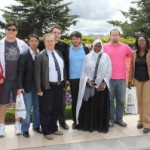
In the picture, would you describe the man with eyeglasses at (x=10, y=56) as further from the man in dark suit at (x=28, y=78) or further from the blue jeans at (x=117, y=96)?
the blue jeans at (x=117, y=96)

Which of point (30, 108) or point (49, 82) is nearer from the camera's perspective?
point (49, 82)

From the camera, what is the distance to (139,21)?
24188mm

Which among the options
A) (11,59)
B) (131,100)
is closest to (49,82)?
(11,59)

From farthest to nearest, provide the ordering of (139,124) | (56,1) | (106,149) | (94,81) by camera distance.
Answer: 1. (56,1)
2. (139,124)
3. (94,81)
4. (106,149)

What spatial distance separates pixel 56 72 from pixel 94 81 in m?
0.76

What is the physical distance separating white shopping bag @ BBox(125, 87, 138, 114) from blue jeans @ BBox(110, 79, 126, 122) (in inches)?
3.7

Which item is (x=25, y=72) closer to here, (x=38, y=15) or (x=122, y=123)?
(x=122, y=123)

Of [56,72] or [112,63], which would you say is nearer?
[56,72]

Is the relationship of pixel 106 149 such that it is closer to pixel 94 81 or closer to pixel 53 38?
pixel 94 81

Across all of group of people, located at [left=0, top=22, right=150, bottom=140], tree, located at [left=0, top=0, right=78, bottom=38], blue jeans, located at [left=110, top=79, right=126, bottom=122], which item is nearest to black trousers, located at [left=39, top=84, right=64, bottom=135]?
group of people, located at [left=0, top=22, right=150, bottom=140]

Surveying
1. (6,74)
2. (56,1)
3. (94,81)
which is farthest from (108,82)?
(56,1)

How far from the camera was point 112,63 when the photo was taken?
646 cm

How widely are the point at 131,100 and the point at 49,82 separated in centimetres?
165

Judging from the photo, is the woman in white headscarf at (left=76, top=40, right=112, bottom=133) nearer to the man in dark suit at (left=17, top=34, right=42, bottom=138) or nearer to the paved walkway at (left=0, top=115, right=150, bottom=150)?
the paved walkway at (left=0, top=115, right=150, bottom=150)
